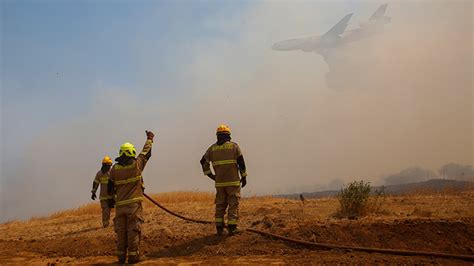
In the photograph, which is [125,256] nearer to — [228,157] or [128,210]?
[128,210]

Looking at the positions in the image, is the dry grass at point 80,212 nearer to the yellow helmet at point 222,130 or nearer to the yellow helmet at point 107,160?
the yellow helmet at point 107,160

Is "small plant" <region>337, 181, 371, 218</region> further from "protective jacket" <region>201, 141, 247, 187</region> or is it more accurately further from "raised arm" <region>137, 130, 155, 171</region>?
"raised arm" <region>137, 130, 155, 171</region>

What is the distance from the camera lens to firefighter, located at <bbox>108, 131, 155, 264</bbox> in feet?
25.5

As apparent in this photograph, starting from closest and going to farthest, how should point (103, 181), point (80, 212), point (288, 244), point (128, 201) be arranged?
point (128, 201), point (288, 244), point (103, 181), point (80, 212)

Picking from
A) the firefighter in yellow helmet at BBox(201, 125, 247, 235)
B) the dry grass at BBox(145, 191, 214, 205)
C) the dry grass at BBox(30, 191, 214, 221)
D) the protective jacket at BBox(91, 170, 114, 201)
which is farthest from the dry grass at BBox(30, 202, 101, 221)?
the firefighter in yellow helmet at BBox(201, 125, 247, 235)

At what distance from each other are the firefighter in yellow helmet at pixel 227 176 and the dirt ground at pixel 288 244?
1.37 ft

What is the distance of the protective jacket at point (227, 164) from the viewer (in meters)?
8.88

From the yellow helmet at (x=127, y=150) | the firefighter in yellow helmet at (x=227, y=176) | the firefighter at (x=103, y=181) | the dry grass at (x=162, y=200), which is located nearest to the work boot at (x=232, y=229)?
the firefighter in yellow helmet at (x=227, y=176)

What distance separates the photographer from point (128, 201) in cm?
780

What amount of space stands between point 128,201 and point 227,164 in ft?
7.24

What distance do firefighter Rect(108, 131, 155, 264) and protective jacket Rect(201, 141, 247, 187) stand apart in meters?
1.75

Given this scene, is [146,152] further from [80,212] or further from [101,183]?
[80,212]

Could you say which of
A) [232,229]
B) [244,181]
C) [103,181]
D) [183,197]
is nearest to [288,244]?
[232,229]

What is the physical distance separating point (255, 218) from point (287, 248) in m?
2.82
